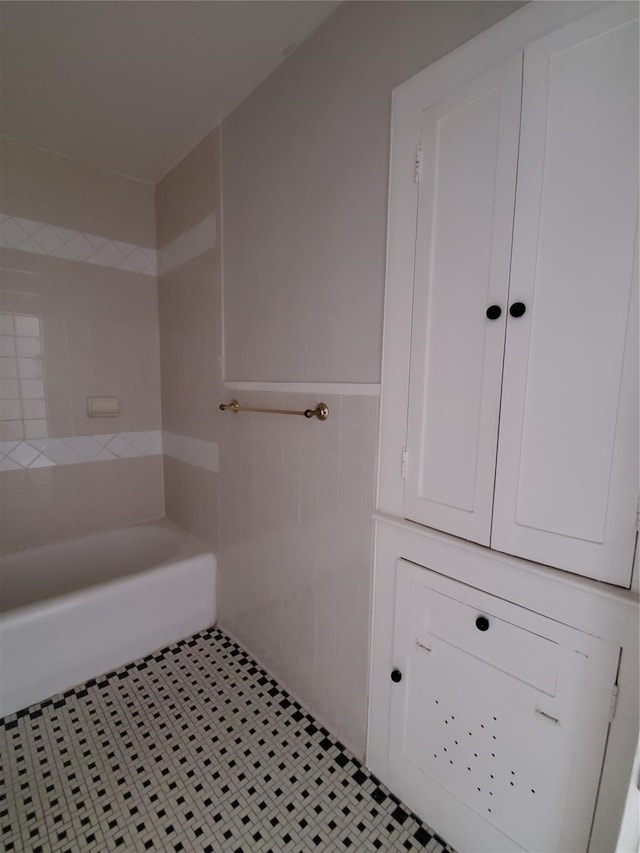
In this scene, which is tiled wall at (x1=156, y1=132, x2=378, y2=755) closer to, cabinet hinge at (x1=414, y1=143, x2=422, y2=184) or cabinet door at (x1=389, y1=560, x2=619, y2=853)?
cabinet door at (x1=389, y1=560, x2=619, y2=853)

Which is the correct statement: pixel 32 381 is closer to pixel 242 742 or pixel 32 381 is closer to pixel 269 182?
pixel 269 182

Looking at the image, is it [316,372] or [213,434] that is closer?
[316,372]

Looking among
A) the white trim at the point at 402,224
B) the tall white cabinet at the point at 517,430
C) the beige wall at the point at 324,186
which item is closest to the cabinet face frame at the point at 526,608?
the tall white cabinet at the point at 517,430

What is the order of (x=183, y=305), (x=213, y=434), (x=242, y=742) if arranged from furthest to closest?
(x=183, y=305)
(x=213, y=434)
(x=242, y=742)

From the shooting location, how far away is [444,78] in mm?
949

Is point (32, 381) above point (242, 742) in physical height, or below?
above

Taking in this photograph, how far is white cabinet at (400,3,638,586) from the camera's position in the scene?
717 mm

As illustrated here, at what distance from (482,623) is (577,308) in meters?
0.75

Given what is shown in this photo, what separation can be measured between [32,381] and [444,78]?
7.09 feet

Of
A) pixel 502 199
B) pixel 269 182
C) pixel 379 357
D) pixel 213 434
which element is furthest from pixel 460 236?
pixel 213 434

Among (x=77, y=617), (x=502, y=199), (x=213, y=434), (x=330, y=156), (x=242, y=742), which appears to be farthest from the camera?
(x=213, y=434)

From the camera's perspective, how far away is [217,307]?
184 centimetres

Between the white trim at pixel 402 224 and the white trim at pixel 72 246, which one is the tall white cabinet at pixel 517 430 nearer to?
the white trim at pixel 402 224

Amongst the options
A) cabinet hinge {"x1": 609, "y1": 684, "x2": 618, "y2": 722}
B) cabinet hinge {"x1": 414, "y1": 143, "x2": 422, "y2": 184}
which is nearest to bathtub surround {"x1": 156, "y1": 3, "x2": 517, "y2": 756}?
cabinet hinge {"x1": 414, "y1": 143, "x2": 422, "y2": 184}
